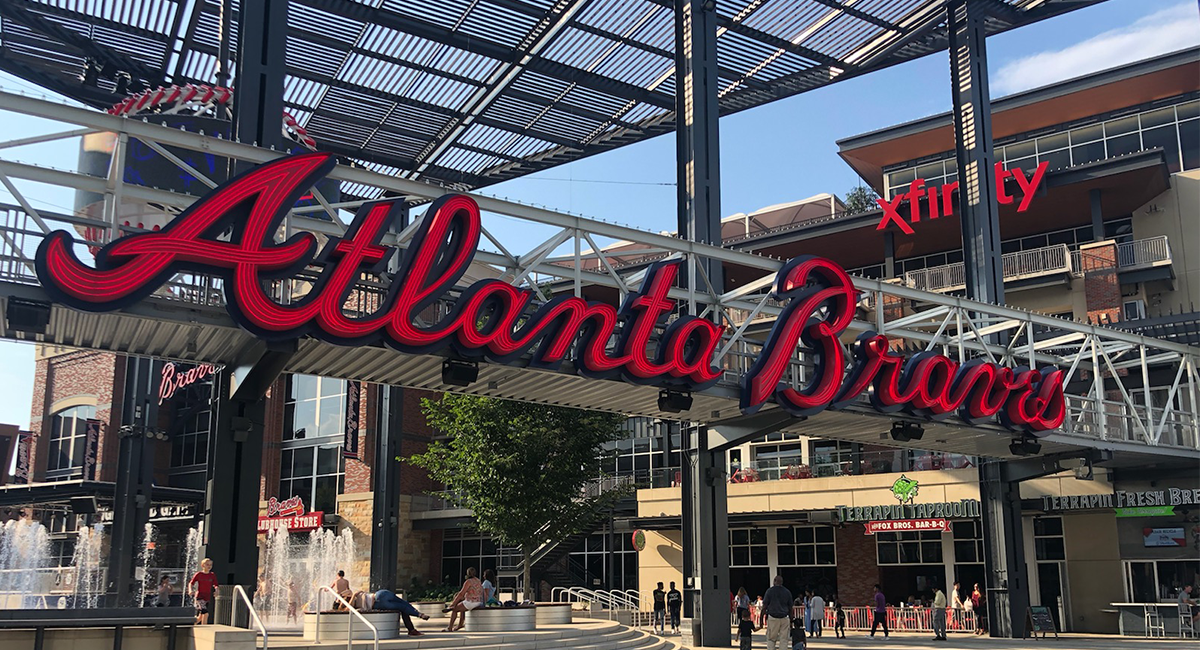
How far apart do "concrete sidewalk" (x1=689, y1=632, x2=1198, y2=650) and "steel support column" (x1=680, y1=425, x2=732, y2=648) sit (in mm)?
804

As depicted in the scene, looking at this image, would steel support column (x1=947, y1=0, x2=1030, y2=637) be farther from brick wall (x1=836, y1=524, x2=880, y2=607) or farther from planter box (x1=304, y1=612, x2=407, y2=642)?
planter box (x1=304, y1=612, x2=407, y2=642)

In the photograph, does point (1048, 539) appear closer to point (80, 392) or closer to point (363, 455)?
point (363, 455)

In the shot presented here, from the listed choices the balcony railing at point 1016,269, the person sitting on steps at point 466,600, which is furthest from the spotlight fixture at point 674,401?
the balcony railing at point 1016,269

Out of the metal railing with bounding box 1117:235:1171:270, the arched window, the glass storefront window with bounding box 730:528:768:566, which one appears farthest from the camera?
the arched window

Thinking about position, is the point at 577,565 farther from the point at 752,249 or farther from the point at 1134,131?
the point at 1134,131

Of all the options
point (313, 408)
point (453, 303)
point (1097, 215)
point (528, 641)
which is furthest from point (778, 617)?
point (313, 408)

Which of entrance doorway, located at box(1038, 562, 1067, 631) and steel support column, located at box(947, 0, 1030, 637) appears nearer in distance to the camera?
steel support column, located at box(947, 0, 1030, 637)

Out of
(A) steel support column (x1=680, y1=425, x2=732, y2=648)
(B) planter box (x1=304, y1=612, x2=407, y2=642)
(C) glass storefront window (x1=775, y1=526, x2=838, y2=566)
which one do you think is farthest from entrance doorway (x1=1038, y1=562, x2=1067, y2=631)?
(B) planter box (x1=304, y1=612, x2=407, y2=642)

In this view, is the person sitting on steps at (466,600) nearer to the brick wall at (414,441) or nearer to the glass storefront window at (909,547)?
the glass storefront window at (909,547)

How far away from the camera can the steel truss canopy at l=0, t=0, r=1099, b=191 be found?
33094 millimetres

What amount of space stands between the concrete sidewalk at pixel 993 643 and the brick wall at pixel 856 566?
673cm

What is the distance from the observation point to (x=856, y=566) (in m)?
40.4

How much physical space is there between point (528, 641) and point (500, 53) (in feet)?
68.7

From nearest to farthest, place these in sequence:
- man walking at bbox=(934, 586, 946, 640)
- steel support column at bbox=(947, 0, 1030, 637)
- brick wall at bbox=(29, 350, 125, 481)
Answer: man walking at bbox=(934, 586, 946, 640), steel support column at bbox=(947, 0, 1030, 637), brick wall at bbox=(29, 350, 125, 481)
